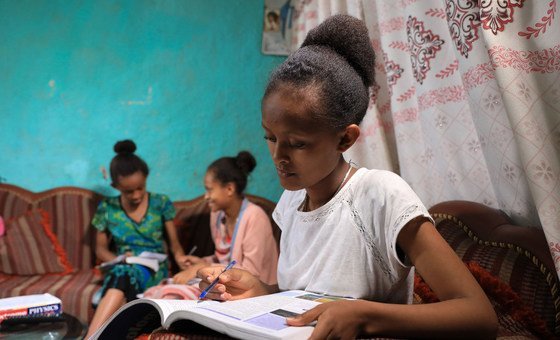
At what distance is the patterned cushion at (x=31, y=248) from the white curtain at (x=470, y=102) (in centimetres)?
179

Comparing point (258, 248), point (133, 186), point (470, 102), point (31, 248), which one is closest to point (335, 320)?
point (470, 102)

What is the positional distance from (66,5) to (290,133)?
8.58ft

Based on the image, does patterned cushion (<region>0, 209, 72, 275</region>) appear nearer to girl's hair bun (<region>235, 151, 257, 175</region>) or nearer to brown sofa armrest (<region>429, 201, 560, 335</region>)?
girl's hair bun (<region>235, 151, 257, 175</region>)

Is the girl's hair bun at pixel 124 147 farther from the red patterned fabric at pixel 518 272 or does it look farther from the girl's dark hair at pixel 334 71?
the red patterned fabric at pixel 518 272

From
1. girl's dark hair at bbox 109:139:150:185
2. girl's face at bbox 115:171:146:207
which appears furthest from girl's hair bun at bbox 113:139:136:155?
girl's face at bbox 115:171:146:207

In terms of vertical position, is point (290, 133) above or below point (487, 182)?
above

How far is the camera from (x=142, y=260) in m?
2.45

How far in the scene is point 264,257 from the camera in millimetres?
2316

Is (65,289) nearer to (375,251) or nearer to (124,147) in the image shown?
(124,147)

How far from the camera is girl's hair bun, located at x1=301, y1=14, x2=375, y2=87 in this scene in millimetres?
1062

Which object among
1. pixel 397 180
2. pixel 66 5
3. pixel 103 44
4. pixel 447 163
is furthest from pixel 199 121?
pixel 397 180

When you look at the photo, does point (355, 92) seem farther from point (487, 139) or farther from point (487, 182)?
point (487, 182)

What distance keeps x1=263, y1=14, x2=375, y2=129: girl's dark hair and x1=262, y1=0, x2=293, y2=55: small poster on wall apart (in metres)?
2.13

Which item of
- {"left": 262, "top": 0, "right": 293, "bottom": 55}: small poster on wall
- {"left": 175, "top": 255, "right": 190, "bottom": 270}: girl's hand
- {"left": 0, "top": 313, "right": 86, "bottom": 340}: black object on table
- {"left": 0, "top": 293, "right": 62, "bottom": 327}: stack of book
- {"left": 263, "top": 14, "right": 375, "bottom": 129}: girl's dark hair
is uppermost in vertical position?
{"left": 262, "top": 0, "right": 293, "bottom": 55}: small poster on wall
